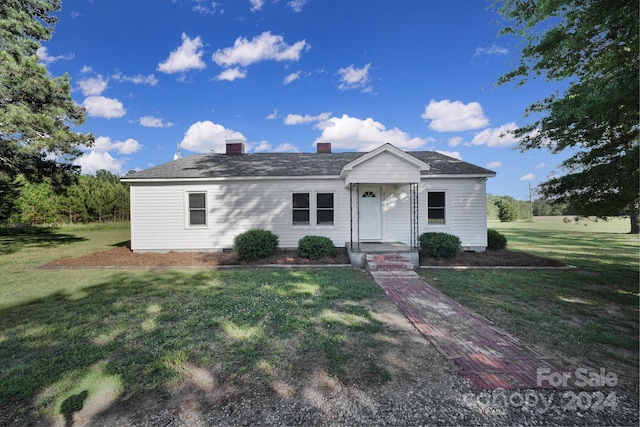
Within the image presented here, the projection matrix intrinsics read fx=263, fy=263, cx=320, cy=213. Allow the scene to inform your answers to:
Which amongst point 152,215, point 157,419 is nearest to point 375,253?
point 157,419

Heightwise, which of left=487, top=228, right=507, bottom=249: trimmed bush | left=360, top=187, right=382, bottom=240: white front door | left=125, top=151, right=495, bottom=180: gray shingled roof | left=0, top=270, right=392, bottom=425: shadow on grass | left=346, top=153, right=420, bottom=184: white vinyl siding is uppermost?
left=125, top=151, right=495, bottom=180: gray shingled roof

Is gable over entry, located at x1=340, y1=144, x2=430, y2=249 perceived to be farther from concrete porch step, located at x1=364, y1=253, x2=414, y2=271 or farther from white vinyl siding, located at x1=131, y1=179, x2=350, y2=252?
concrete porch step, located at x1=364, y1=253, x2=414, y2=271

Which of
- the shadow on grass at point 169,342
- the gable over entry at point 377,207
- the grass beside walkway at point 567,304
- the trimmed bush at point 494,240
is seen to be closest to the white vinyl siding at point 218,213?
the gable over entry at point 377,207

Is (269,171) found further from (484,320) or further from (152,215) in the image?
(484,320)

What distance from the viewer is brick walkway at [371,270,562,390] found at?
2.90 m

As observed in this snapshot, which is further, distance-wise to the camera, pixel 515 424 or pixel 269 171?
pixel 269 171

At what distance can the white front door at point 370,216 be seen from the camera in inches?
439

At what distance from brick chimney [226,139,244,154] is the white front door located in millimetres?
7462

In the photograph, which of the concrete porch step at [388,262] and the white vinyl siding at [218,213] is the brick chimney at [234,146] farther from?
the concrete porch step at [388,262]

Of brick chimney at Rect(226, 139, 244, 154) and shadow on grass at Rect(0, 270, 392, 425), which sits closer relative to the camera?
shadow on grass at Rect(0, 270, 392, 425)

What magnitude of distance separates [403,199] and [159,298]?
9228 millimetres

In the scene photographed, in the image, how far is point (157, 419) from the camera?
233 cm

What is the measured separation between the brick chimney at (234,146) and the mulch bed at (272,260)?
6.32 meters

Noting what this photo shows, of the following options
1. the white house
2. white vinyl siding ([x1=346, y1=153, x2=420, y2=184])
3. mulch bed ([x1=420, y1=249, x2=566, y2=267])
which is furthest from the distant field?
white vinyl siding ([x1=346, y1=153, x2=420, y2=184])
